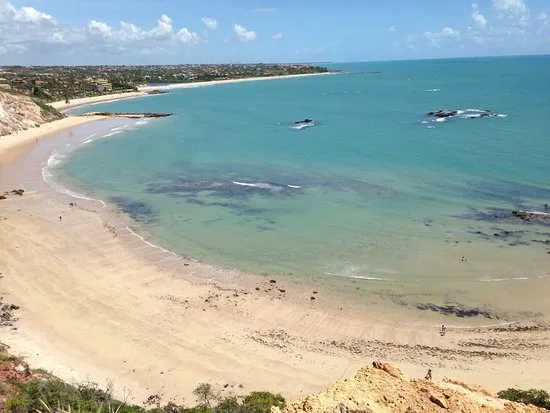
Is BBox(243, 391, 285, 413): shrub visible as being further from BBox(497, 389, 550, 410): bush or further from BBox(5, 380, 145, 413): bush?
BBox(497, 389, 550, 410): bush

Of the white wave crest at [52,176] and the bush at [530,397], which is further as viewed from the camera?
the white wave crest at [52,176]

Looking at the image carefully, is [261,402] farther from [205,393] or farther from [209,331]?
[209,331]

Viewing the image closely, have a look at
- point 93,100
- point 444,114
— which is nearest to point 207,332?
point 444,114

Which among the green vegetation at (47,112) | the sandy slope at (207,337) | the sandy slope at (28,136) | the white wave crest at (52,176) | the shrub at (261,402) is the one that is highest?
the green vegetation at (47,112)

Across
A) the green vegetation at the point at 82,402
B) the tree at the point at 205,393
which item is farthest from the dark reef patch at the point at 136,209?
the green vegetation at the point at 82,402

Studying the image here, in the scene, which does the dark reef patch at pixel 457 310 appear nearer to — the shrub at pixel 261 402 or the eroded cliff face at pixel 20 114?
the shrub at pixel 261 402

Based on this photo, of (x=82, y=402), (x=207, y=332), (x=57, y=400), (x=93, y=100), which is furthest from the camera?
(x=93, y=100)
